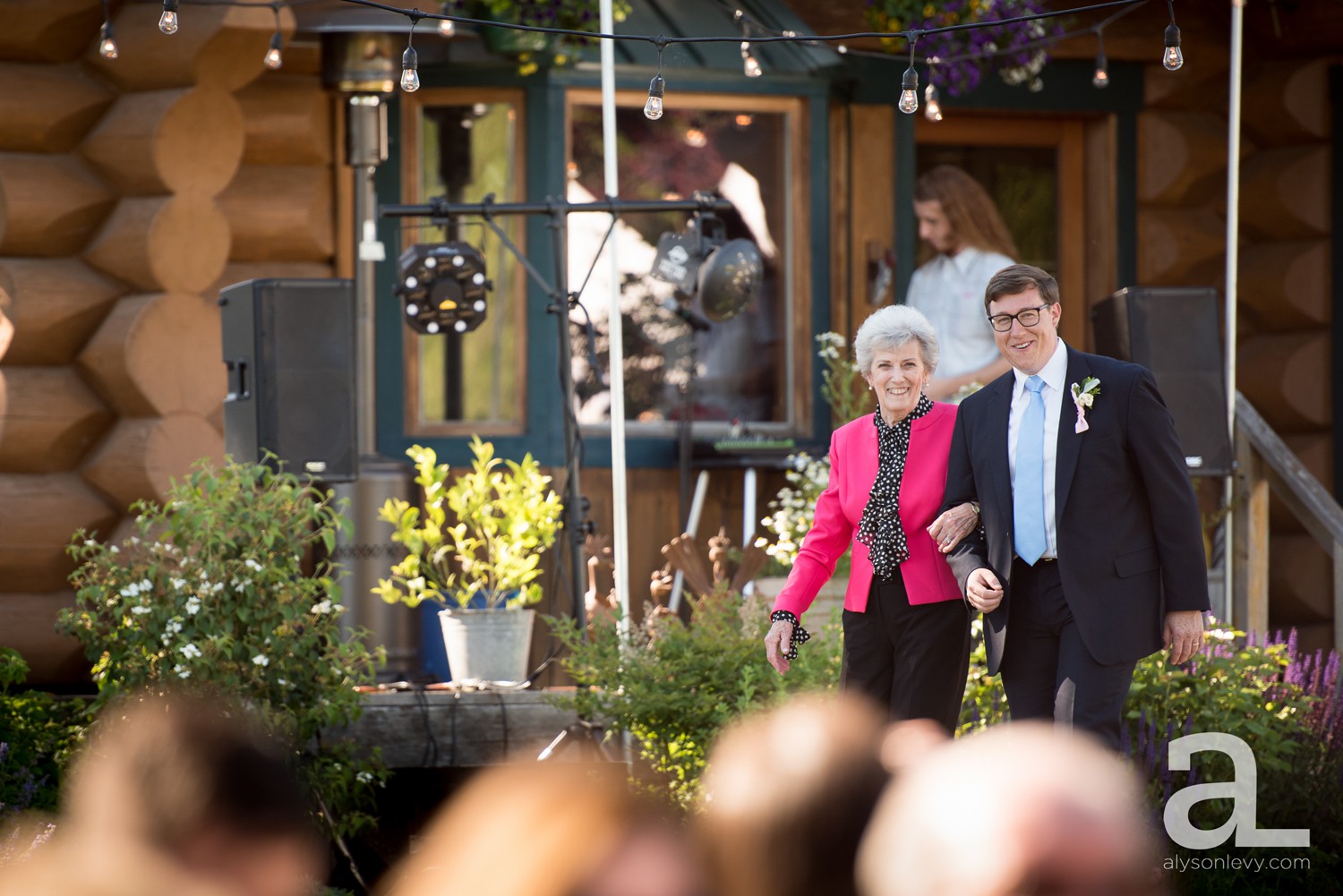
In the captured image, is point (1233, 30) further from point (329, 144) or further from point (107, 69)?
A: point (107, 69)

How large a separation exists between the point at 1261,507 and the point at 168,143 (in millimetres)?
4191

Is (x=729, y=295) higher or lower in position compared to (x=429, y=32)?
lower

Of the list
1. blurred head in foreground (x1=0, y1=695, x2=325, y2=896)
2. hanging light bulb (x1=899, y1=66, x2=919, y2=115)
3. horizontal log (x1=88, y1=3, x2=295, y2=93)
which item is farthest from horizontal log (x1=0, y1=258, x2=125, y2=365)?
blurred head in foreground (x1=0, y1=695, x2=325, y2=896)

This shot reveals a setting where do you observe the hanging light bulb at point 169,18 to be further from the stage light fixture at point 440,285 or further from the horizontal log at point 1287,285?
the horizontal log at point 1287,285

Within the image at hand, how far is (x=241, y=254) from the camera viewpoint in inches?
261

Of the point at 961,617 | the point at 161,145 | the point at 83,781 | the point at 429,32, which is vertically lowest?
the point at 961,617

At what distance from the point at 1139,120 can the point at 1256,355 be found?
1.17 m

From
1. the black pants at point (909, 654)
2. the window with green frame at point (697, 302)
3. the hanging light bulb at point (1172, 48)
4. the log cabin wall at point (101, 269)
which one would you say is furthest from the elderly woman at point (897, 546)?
the window with green frame at point (697, 302)

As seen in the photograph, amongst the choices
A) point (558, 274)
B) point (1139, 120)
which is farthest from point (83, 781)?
point (1139, 120)

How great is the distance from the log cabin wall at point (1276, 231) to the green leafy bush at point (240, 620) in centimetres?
421

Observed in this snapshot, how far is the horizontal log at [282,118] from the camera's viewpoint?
6582mm

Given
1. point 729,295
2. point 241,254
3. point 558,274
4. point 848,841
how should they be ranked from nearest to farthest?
1. point 848,841
2. point 558,274
3. point 729,295
4. point 241,254

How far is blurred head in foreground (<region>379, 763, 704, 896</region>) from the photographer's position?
3.66 feet

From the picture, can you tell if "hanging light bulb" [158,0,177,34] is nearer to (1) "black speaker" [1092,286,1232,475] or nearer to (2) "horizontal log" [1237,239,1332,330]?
(1) "black speaker" [1092,286,1232,475]
